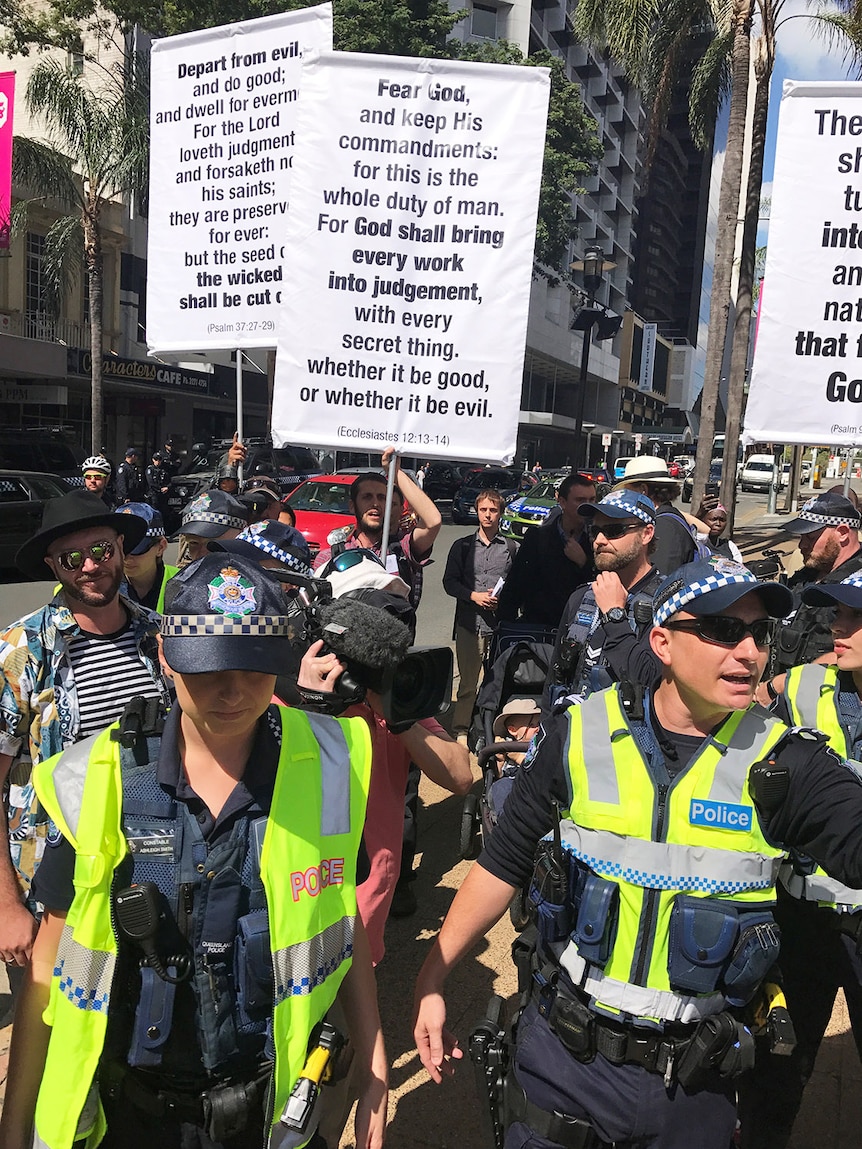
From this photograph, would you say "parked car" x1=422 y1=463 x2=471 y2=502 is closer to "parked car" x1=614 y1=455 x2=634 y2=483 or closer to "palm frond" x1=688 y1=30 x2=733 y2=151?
"parked car" x1=614 y1=455 x2=634 y2=483

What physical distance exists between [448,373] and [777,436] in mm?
1556

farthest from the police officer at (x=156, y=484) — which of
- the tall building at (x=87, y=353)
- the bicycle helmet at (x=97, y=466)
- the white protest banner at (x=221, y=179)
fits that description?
the white protest banner at (x=221, y=179)

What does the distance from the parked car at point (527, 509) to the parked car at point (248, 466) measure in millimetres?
3202

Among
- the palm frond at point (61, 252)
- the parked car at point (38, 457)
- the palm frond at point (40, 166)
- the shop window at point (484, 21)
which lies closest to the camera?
the parked car at point (38, 457)

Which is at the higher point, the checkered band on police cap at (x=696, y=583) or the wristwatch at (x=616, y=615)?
the checkered band on police cap at (x=696, y=583)

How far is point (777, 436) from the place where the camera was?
14.0 feet

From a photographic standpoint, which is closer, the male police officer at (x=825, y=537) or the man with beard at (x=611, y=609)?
the man with beard at (x=611, y=609)

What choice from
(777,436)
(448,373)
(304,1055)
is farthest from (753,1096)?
(448,373)

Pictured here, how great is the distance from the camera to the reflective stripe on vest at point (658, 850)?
1851mm

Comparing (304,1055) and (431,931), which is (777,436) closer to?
(431,931)

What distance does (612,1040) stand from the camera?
1859 millimetres

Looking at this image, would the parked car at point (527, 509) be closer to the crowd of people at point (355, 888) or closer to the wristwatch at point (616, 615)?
the wristwatch at point (616, 615)

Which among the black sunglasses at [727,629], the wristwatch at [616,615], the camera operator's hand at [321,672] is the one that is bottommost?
the wristwatch at [616,615]

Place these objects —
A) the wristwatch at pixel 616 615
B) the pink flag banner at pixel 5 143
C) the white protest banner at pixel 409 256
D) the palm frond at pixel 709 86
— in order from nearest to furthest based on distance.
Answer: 1. the wristwatch at pixel 616 615
2. the white protest banner at pixel 409 256
3. the pink flag banner at pixel 5 143
4. the palm frond at pixel 709 86
